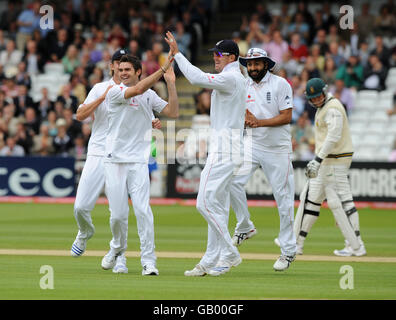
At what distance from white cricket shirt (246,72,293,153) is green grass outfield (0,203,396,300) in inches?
60.4

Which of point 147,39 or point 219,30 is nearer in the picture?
point 147,39

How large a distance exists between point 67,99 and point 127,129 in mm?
14894

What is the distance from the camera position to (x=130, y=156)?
34.8 ft

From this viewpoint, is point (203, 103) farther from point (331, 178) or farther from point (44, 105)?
point (331, 178)

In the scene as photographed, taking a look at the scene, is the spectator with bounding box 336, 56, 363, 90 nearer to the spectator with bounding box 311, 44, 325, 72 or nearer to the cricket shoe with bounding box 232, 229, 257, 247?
the spectator with bounding box 311, 44, 325, 72

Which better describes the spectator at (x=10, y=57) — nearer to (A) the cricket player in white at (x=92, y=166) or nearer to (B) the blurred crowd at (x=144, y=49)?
(B) the blurred crowd at (x=144, y=49)

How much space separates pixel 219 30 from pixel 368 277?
2028 centimetres

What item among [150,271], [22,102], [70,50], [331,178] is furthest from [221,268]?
[70,50]

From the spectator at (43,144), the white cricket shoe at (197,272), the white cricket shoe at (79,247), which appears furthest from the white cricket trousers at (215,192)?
the spectator at (43,144)

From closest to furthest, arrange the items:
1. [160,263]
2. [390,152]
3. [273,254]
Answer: [160,263]
[273,254]
[390,152]

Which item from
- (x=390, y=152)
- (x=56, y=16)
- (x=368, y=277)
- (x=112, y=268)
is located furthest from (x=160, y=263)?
(x=56, y=16)

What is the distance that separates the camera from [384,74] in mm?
24922

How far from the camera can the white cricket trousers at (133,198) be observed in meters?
10.5

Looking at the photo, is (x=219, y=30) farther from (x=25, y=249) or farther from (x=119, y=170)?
(x=119, y=170)
